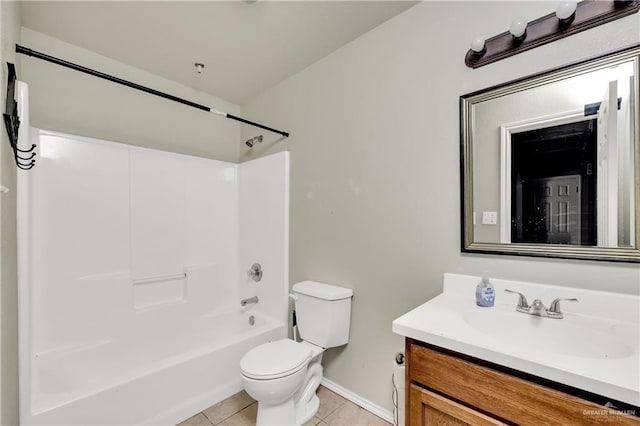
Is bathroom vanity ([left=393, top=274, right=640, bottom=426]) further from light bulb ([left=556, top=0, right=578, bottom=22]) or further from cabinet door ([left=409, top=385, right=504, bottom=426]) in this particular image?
light bulb ([left=556, top=0, right=578, bottom=22])

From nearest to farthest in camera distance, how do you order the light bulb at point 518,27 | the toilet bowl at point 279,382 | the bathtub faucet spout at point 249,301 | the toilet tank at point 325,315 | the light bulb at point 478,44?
the light bulb at point 518,27, the light bulb at point 478,44, the toilet bowl at point 279,382, the toilet tank at point 325,315, the bathtub faucet spout at point 249,301

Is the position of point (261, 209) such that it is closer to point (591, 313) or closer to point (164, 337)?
point (164, 337)

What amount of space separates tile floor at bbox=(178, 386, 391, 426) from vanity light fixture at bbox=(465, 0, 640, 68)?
2079 millimetres

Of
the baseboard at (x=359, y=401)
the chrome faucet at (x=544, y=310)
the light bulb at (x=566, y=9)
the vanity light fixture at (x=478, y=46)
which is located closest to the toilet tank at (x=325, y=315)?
the baseboard at (x=359, y=401)

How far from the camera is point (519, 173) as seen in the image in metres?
1.29

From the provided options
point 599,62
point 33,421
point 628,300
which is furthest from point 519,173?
point 33,421

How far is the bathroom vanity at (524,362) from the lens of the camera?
28.2 inches

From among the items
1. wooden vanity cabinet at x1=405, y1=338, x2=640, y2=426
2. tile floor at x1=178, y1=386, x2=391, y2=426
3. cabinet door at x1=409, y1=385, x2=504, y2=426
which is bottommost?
tile floor at x1=178, y1=386, x2=391, y2=426

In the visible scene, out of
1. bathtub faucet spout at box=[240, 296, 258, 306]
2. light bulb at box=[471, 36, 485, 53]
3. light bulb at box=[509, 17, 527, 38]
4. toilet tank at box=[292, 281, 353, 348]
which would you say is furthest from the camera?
bathtub faucet spout at box=[240, 296, 258, 306]

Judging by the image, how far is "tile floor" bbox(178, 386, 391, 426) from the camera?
1.67 m

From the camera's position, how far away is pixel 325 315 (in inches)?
71.8

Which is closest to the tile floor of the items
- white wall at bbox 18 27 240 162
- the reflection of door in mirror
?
the reflection of door in mirror

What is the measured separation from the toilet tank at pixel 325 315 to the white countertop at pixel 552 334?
2.28 ft

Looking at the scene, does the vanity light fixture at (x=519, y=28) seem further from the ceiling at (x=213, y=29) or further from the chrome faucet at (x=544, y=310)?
the chrome faucet at (x=544, y=310)
